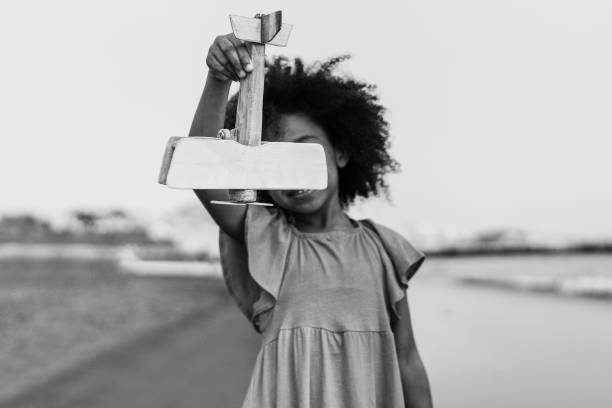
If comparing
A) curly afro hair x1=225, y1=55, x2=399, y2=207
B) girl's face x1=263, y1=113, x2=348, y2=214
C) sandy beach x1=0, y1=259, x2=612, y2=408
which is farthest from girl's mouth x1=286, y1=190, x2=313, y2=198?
sandy beach x1=0, y1=259, x2=612, y2=408

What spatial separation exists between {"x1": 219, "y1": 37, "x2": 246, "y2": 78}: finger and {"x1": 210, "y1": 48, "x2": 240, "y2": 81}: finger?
0.05 feet

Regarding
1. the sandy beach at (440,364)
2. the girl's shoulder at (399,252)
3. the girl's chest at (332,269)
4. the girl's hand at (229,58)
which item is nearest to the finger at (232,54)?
the girl's hand at (229,58)

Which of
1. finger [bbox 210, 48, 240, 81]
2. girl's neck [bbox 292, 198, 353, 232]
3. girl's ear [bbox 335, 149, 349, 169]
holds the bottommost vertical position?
girl's neck [bbox 292, 198, 353, 232]

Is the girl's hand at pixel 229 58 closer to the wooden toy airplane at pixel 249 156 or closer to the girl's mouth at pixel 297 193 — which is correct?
the wooden toy airplane at pixel 249 156

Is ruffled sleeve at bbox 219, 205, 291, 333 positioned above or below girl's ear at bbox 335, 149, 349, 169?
below

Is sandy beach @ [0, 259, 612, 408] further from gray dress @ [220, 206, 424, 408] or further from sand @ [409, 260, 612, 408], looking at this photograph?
gray dress @ [220, 206, 424, 408]

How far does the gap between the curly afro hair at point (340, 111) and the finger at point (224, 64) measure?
1.87ft

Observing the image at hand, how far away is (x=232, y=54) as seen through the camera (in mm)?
1630

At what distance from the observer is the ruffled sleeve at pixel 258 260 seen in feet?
6.82

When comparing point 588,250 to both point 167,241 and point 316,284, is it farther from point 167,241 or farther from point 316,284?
point 316,284

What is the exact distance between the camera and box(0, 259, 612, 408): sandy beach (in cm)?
509

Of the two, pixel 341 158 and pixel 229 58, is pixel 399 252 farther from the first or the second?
pixel 229 58

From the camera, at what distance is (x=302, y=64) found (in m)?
2.44

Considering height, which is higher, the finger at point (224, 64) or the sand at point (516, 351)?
the finger at point (224, 64)
